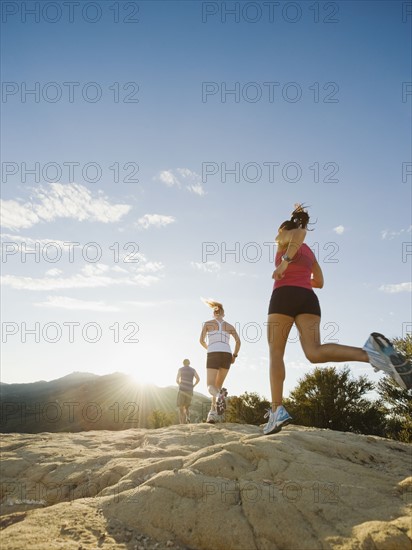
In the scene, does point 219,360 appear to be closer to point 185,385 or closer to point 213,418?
point 213,418

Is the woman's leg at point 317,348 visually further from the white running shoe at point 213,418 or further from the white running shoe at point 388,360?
the white running shoe at point 213,418

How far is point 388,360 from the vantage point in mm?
3016

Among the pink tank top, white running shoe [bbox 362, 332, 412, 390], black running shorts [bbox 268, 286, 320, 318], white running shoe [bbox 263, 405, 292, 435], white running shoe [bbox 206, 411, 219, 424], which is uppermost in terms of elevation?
the pink tank top

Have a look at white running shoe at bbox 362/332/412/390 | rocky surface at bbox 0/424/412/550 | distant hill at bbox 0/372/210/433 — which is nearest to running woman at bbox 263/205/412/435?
white running shoe at bbox 362/332/412/390

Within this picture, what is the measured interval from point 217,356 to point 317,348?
3.60 m

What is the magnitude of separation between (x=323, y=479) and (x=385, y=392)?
309 inches

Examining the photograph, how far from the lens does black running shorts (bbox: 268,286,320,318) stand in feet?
12.1

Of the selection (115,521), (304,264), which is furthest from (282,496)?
(304,264)

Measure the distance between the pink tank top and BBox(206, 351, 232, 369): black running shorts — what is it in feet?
10.7

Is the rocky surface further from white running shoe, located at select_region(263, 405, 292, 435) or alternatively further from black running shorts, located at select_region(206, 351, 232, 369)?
black running shorts, located at select_region(206, 351, 232, 369)

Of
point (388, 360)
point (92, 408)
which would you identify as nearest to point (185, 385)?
point (388, 360)

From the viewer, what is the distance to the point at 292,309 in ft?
12.1

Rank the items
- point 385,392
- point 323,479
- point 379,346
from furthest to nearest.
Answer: point 385,392
point 379,346
point 323,479

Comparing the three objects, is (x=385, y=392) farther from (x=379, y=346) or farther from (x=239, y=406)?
(x=379, y=346)
